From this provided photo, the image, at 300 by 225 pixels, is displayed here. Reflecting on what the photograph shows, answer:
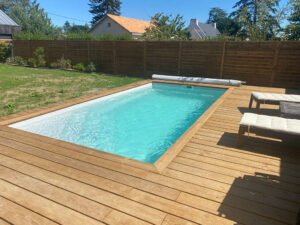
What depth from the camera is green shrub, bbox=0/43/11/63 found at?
1483 cm

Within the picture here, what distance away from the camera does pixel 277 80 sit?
8219 millimetres

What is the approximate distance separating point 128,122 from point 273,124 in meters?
3.41

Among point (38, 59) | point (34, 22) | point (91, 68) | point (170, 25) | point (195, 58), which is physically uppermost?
point (34, 22)

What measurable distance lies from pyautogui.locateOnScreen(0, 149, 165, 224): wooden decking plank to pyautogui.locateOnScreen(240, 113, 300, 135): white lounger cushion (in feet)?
6.10

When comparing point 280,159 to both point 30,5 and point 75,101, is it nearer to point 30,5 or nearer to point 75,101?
point 75,101

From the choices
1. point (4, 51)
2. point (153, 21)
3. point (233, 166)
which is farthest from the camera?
point (153, 21)

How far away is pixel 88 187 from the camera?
7.18 feet

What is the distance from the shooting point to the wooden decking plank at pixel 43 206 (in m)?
1.78

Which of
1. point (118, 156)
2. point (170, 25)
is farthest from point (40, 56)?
point (118, 156)

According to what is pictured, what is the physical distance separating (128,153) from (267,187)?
94.4 inches

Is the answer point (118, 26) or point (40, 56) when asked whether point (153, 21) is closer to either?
point (118, 26)

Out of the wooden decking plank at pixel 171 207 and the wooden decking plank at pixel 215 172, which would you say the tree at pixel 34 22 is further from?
the wooden decking plank at pixel 171 207

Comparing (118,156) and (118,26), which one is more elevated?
(118,26)

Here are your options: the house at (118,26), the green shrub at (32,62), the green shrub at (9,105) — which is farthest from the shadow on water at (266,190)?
the house at (118,26)
